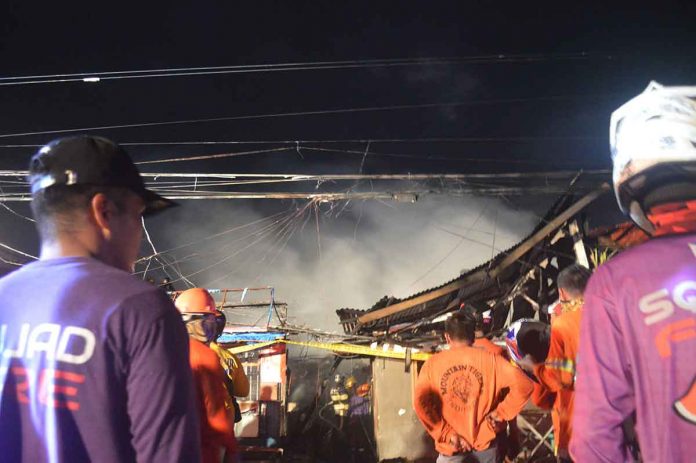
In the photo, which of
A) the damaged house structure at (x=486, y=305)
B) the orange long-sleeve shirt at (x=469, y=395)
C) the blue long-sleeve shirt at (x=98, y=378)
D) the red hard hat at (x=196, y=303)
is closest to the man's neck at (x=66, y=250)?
the blue long-sleeve shirt at (x=98, y=378)

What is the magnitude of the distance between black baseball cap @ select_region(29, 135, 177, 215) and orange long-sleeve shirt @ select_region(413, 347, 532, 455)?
399cm

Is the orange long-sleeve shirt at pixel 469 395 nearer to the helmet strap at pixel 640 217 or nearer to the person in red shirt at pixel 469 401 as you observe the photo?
the person in red shirt at pixel 469 401

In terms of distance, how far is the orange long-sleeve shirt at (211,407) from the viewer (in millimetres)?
3316

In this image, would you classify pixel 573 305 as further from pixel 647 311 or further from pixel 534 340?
pixel 647 311

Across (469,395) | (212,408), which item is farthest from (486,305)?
(212,408)

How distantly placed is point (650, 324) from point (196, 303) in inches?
153

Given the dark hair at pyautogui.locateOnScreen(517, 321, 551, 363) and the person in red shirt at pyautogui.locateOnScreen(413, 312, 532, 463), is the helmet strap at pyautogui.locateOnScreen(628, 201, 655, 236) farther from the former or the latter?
the person in red shirt at pyautogui.locateOnScreen(413, 312, 532, 463)

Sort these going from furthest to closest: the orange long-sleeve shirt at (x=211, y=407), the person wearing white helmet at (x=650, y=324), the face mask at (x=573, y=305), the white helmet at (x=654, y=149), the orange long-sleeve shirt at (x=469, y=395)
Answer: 1. the orange long-sleeve shirt at (x=469, y=395)
2. the face mask at (x=573, y=305)
3. the orange long-sleeve shirt at (x=211, y=407)
4. the white helmet at (x=654, y=149)
5. the person wearing white helmet at (x=650, y=324)

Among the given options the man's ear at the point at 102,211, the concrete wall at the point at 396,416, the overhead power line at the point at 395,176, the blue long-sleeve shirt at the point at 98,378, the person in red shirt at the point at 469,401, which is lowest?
the concrete wall at the point at 396,416

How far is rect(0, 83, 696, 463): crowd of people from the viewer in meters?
1.32

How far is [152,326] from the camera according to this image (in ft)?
4.40

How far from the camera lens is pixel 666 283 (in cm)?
154

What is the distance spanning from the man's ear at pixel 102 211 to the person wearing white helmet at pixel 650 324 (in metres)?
1.78

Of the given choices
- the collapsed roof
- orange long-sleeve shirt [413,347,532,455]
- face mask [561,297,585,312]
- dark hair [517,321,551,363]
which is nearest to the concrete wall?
the collapsed roof
